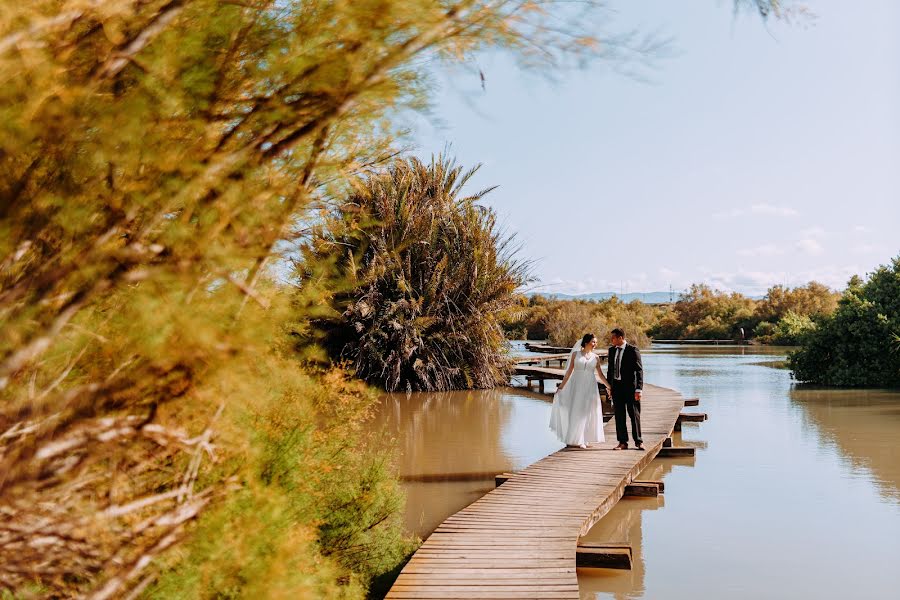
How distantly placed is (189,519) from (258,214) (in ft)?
3.42

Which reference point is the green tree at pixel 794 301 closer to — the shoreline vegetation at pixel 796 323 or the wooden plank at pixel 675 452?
the shoreline vegetation at pixel 796 323

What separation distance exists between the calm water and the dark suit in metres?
0.75

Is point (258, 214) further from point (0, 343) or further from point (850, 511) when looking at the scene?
point (850, 511)

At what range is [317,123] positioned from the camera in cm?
239

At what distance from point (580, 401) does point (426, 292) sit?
9452 millimetres

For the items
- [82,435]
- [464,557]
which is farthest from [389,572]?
[82,435]

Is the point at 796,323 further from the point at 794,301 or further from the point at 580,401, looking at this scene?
the point at 580,401

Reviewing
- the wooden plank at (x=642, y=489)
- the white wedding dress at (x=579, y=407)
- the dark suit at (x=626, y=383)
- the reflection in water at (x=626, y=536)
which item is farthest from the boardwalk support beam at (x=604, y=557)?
the white wedding dress at (x=579, y=407)

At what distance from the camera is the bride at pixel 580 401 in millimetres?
9469

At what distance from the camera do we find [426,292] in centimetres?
1897

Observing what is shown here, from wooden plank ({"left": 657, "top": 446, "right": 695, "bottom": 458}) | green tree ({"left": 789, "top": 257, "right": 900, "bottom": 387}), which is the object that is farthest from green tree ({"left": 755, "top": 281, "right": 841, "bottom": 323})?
wooden plank ({"left": 657, "top": 446, "right": 695, "bottom": 458})

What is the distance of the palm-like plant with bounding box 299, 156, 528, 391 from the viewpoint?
1861 cm

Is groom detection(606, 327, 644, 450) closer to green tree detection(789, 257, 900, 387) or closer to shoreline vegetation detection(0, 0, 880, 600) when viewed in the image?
shoreline vegetation detection(0, 0, 880, 600)

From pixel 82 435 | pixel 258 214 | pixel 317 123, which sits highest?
pixel 317 123
